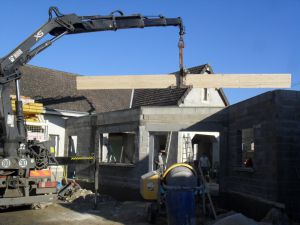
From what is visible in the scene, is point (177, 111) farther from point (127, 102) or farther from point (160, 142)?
point (127, 102)

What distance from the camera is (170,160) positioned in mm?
21375

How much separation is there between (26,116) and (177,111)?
5517 mm

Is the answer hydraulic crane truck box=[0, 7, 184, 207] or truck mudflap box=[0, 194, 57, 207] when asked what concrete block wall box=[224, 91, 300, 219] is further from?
truck mudflap box=[0, 194, 57, 207]

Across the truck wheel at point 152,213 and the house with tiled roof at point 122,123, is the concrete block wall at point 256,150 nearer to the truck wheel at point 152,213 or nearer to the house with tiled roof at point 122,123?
the house with tiled roof at point 122,123

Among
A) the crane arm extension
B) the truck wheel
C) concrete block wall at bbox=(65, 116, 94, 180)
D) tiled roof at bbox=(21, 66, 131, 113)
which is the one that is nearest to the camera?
the truck wheel

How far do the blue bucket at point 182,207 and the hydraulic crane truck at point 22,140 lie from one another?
16.5 ft

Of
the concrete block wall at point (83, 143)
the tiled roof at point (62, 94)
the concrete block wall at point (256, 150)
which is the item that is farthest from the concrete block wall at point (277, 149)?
the tiled roof at point (62, 94)

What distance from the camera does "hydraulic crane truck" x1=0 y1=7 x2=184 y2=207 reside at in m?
12.0

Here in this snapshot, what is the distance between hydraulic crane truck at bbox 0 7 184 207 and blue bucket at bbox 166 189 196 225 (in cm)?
502

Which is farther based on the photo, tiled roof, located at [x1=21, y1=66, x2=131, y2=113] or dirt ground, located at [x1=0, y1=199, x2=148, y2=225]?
tiled roof, located at [x1=21, y1=66, x2=131, y2=113]

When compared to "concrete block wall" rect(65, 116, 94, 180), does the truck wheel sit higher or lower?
lower

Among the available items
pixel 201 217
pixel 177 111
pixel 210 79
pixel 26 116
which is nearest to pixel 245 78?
pixel 210 79

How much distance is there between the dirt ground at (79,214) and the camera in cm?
1127

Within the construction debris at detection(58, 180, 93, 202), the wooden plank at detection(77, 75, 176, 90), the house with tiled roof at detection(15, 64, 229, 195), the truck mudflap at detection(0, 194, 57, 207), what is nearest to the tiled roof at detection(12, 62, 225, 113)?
the house with tiled roof at detection(15, 64, 229, 195)
